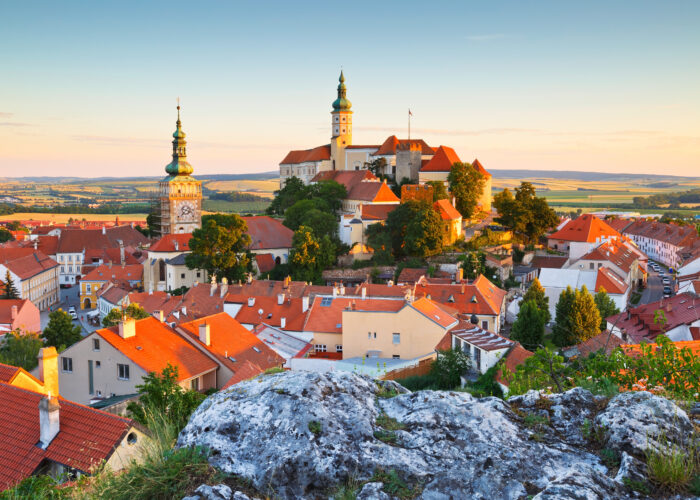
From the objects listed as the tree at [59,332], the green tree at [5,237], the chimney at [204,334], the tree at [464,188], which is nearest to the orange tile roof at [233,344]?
the chimney at [204,334]

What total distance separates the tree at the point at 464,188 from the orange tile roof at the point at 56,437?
59.6 metres

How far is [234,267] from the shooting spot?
189 ft

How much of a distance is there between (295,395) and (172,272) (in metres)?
63.2

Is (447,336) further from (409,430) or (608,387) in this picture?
(409,430)

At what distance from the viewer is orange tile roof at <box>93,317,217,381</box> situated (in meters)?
23.2

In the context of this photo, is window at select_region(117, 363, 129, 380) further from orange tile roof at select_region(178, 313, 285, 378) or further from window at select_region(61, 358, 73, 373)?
orange tile roof at select_region(178, 313, 285, 378)

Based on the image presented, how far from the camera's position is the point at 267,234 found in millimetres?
68000

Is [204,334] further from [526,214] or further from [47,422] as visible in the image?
[526,214]

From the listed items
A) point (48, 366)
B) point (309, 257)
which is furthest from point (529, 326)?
point (48, 366)

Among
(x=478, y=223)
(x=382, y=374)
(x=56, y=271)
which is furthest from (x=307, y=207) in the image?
(x=382, y=374)

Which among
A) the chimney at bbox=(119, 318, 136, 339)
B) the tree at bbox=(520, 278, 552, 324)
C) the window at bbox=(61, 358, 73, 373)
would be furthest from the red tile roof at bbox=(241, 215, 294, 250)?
the chimney at bbox=(119, 318, 136, 339)

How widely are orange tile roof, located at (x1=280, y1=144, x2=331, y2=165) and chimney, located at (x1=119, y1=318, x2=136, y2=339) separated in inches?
2859

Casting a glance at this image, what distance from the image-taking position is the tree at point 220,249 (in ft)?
184

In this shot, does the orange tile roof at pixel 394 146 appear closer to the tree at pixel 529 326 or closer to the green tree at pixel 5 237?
the tree at pixel 529 326
